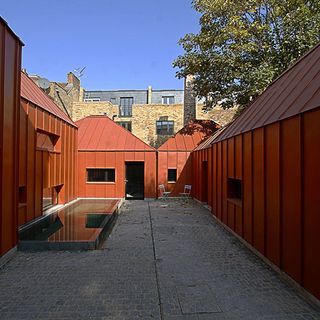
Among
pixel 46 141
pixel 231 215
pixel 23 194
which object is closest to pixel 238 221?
pixel 231 215

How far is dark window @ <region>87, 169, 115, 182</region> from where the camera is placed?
19.1 metres

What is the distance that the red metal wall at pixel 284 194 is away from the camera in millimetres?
4441

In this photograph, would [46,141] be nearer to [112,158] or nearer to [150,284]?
[112,158]

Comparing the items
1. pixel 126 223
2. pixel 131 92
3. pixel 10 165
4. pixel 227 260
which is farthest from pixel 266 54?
pixel 131 92

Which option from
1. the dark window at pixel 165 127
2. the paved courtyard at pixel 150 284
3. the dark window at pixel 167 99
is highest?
the dark window at pixel 167 99

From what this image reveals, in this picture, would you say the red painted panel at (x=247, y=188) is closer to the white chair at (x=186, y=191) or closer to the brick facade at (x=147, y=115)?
the white chair at (x=186, y=191)

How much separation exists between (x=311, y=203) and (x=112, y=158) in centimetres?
1538

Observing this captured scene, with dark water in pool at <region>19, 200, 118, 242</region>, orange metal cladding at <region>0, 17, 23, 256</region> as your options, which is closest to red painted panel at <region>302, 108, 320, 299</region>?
dark water in pool at <region>19, 200, 118, 242</region>

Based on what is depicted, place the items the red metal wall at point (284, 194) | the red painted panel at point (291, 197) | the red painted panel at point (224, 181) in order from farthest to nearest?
the red painted panel at point (224, 181) → the red painted panel at point (291, 197) → the red metal wall at point (284, 194)

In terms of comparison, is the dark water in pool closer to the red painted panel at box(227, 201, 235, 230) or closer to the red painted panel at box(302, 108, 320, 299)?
the red painted panel at box(227, 201, 235, 230)

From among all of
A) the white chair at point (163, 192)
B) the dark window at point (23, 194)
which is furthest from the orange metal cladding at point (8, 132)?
the white chair at point (163, 192)

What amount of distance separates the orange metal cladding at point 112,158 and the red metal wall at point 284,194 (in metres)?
10.8

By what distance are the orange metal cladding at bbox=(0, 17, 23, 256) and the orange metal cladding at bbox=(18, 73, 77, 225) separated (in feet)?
6.38

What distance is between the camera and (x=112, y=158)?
19.0 meters
